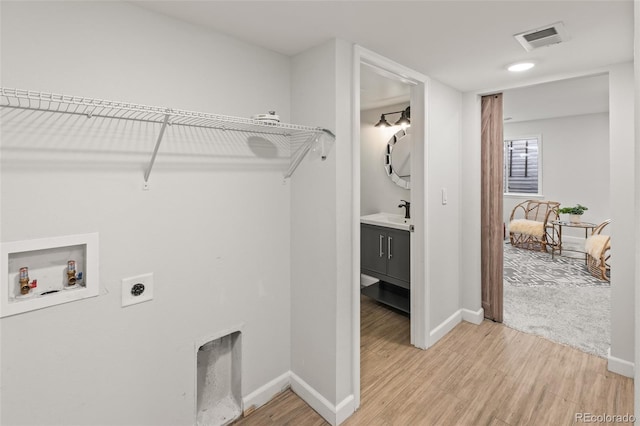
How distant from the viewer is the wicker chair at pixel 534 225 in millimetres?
5777

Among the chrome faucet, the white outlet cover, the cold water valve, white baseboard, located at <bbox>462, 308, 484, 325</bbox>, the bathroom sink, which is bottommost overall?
white baseboard, located at <bbox>462, 308, 484, 325</bbox>

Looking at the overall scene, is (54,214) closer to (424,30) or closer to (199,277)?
(199,277)

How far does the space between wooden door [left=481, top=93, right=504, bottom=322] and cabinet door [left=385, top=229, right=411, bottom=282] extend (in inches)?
29.4

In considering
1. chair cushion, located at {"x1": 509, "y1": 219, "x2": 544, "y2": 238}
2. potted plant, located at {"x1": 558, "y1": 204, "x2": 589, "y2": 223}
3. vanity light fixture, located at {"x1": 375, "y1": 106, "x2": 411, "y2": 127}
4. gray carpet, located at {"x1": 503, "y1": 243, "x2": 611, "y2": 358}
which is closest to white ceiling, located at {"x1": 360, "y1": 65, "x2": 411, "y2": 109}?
vanity light fixture, located at {"x1": 375, "y1": 106, "x2": 411, "y2": 127}

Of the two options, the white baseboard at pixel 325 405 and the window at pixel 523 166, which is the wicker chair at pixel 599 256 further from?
the white baseboard at pixel 325 405

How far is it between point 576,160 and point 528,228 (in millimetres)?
1654

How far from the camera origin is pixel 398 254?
3.31m

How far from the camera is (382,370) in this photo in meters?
2.50

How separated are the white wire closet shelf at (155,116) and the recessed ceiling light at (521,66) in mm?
1529

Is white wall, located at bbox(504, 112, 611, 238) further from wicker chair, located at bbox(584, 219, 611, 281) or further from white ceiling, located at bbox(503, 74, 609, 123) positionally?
wicker chair, located at bbox(584, 219, 611, 281)

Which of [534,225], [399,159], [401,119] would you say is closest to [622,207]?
[399,159]

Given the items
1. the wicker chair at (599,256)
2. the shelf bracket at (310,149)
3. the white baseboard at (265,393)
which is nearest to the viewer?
the shelf bracket at (310,149)

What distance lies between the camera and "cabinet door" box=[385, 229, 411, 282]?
323cm

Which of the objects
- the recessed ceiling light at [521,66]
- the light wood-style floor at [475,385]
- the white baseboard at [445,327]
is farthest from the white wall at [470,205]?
the recessed ceiling light at [521,66]
